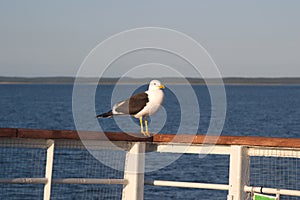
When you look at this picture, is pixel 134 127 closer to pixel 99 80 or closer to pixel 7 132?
pixel 99 80

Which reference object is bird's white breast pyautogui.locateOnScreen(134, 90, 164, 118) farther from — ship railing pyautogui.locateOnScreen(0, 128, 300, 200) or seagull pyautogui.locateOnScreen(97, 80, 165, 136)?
ship railing pyautogui.locateOnScreen(0, 128, 300, 200)

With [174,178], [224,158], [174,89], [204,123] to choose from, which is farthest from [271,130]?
[174,89]

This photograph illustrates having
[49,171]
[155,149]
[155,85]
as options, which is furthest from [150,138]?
[49,171]

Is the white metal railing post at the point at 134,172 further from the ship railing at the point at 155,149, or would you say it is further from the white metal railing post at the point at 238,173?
the white metal railing post at the point at 238,173

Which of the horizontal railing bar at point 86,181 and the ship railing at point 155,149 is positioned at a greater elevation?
the ship railing at point 155,149

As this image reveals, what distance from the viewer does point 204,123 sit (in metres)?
57.2

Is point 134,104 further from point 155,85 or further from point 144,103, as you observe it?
point 155,85

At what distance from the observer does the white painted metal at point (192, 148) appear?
5.99 m

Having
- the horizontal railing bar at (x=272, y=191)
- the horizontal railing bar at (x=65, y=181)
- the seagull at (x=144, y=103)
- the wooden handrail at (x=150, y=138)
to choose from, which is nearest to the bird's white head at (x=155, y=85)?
the seagull at (x=144, y=103)

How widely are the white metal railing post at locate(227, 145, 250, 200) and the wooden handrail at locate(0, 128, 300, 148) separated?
0.07 metres

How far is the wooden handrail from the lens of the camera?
554cm

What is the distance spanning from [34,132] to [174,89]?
165cm

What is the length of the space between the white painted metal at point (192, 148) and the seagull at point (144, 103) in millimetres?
375

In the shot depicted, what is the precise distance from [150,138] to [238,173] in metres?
0.82
